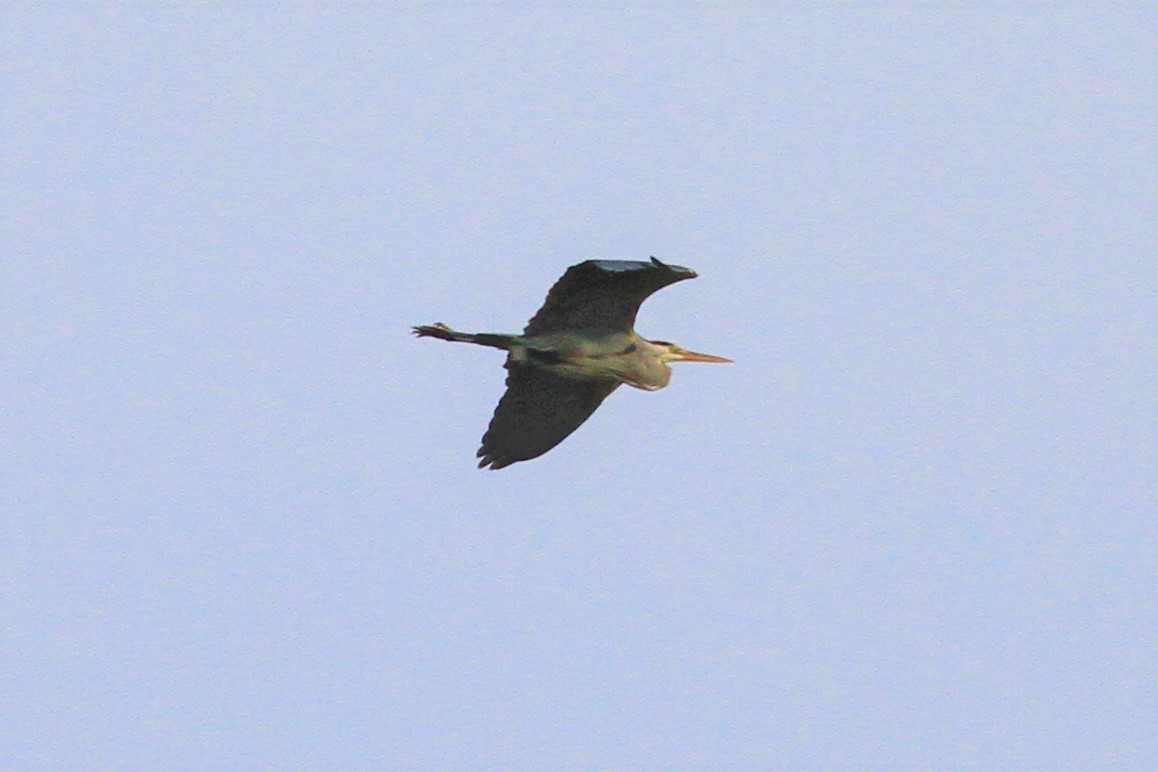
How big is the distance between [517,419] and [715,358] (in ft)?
6.20

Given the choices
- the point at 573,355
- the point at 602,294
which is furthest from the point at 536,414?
the point at 602,294

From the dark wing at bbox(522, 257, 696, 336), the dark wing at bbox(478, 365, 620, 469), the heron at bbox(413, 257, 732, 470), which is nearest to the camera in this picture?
the dark wing at bbox(522, 257, 696, 336)

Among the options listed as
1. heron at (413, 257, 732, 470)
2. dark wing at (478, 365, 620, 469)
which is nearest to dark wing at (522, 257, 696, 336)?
heron at (413, 257, 732, 470)

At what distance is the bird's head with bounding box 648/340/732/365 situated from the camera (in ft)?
59.8

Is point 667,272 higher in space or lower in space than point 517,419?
higher

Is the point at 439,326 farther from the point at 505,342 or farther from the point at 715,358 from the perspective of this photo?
the point at 715,358

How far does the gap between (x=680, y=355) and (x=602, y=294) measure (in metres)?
1.56

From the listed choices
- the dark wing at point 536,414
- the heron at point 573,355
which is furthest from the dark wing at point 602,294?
the dark wing at point 536,414

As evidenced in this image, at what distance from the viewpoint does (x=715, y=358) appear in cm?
1880

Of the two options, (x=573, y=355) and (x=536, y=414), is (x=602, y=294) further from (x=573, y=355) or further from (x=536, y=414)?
(x=536, y=414)

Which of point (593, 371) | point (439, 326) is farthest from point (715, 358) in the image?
point (439, 326)

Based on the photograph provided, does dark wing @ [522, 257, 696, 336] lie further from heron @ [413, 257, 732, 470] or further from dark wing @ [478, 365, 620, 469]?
dark wing @ [478, 365, 620, 469]

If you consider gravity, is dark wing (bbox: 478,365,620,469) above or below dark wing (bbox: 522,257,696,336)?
below

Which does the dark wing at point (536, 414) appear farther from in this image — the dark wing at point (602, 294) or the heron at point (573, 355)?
the dark wing at point (602, 294)
